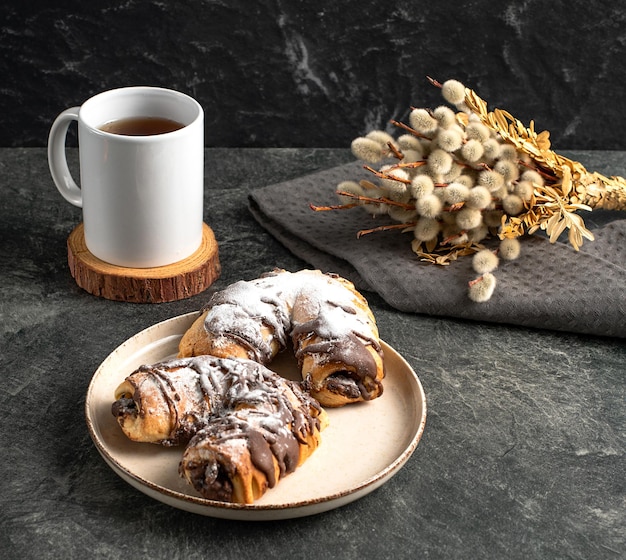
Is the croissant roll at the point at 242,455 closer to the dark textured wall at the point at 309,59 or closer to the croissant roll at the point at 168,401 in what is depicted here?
the croissant roll at the point at 168,401

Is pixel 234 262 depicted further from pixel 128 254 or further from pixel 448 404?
pixel 448 404

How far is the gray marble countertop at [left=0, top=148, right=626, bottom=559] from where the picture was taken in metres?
0.95

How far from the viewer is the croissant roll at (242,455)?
915mm

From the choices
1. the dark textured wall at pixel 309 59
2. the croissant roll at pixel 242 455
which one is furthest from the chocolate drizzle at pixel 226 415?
the dark textured wall at pixel 309 59

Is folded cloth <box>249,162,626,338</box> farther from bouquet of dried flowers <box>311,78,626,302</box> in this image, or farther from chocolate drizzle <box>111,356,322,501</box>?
chocolate drizzle <box>111,356,322,501</box>

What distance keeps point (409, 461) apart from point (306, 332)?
199 millimetres

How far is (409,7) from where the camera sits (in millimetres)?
1711

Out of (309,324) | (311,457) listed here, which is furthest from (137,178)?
(311,457)

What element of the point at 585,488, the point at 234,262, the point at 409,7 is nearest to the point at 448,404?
the point at 585,488

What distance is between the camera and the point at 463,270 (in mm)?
1376

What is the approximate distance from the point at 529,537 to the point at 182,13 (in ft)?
3.71

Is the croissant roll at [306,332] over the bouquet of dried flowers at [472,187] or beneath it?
beneath

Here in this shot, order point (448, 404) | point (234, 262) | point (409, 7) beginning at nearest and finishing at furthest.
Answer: point (448, 404), point (234, 262), point (409, 7)

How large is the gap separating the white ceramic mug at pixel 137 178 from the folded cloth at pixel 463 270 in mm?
204
